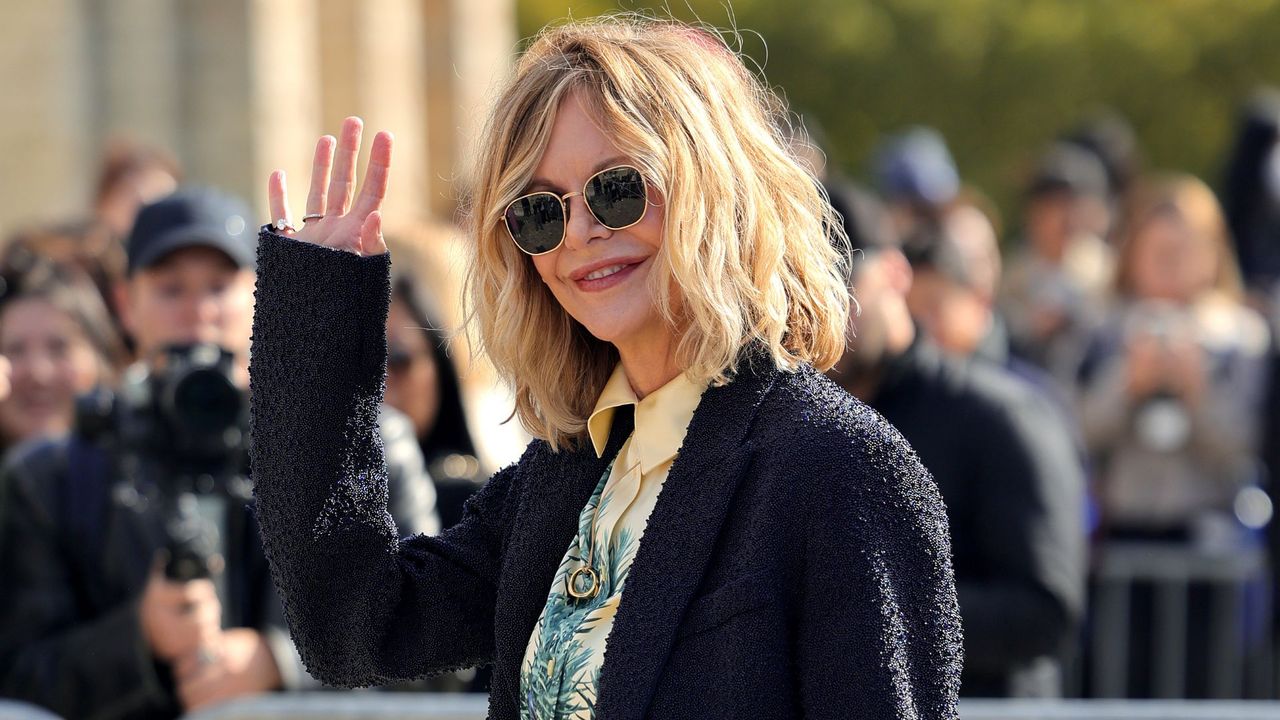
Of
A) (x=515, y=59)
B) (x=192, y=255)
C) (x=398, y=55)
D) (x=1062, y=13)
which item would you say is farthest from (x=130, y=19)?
(x=1062, y=13)

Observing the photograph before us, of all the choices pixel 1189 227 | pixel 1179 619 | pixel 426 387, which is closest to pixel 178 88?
pixel 1189 227

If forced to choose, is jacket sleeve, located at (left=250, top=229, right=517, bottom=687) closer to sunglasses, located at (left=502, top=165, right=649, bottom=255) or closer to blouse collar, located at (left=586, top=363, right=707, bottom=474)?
sunglasses, located at (left=502, top=165, right=649, bottom=255)

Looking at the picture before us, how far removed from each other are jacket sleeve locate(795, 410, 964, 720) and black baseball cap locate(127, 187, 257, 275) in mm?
2455

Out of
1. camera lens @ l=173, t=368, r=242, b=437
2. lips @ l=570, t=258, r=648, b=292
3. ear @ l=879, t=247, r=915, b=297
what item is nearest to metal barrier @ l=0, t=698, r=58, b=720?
camera lens @ l=173, t=368, r=242, b=437

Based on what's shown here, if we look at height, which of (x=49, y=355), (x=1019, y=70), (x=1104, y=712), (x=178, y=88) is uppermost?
(x=178, y=88)

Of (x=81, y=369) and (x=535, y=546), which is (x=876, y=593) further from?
(x=81, y=369)

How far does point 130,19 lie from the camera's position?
33.2 feet

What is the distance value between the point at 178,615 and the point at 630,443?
185 cm

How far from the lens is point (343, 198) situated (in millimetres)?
2250

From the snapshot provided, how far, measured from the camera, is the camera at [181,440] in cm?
383

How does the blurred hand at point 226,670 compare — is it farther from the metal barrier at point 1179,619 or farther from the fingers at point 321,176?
the metal barrier at point 1179,619

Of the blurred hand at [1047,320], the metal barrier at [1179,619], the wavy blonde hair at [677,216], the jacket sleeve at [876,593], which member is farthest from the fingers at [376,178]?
the blurred hand at [1047,320]

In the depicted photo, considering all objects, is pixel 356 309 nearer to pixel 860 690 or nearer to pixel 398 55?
pixel 860 690

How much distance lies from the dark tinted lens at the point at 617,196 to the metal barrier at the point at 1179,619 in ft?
15.2
